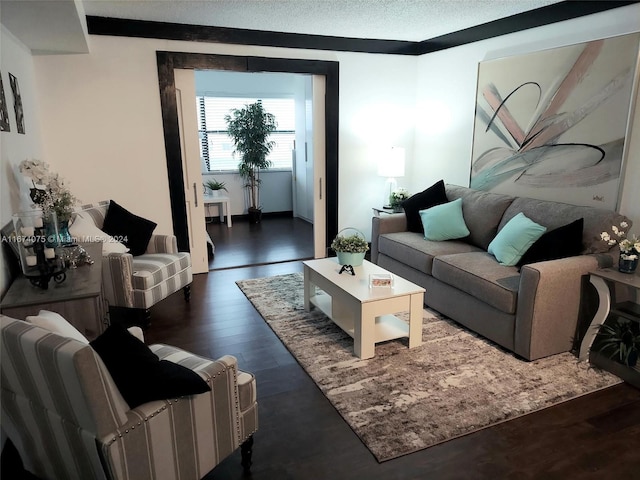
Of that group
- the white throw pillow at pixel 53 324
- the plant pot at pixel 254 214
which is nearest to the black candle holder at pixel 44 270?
the white throw pillow at pixel 53 324

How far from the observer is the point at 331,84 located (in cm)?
506

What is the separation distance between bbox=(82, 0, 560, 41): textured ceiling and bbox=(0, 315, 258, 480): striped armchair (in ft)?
9.99

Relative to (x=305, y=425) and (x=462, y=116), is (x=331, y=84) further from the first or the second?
(x=305, y=425)

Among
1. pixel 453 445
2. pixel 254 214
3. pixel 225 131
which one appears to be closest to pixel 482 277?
pixel 453 445

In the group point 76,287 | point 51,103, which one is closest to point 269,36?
point 51,103

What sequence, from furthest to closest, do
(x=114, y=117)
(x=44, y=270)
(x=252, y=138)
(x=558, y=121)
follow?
(x=252, y=138) → (x=114, y=117) → (x=558, y=121) → (x=44, y=270)

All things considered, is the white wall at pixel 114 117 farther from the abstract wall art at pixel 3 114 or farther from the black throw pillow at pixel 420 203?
the black throw pillow at pixel 420 203

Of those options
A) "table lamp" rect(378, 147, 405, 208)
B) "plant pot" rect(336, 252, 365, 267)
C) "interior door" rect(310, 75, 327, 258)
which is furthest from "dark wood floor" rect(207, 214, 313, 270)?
"plant pot" rect(336, 252, 365, 267)

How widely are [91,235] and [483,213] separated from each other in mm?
3386

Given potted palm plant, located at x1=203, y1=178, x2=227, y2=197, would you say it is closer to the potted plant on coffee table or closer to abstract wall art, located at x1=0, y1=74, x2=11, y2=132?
the potted plant on coffee table

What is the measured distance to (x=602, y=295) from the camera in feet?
9.30

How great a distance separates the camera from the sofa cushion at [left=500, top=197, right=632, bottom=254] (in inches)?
122

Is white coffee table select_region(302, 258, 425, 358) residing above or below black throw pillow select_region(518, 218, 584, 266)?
below

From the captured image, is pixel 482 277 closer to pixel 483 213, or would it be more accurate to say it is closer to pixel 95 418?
pixel 483 213
